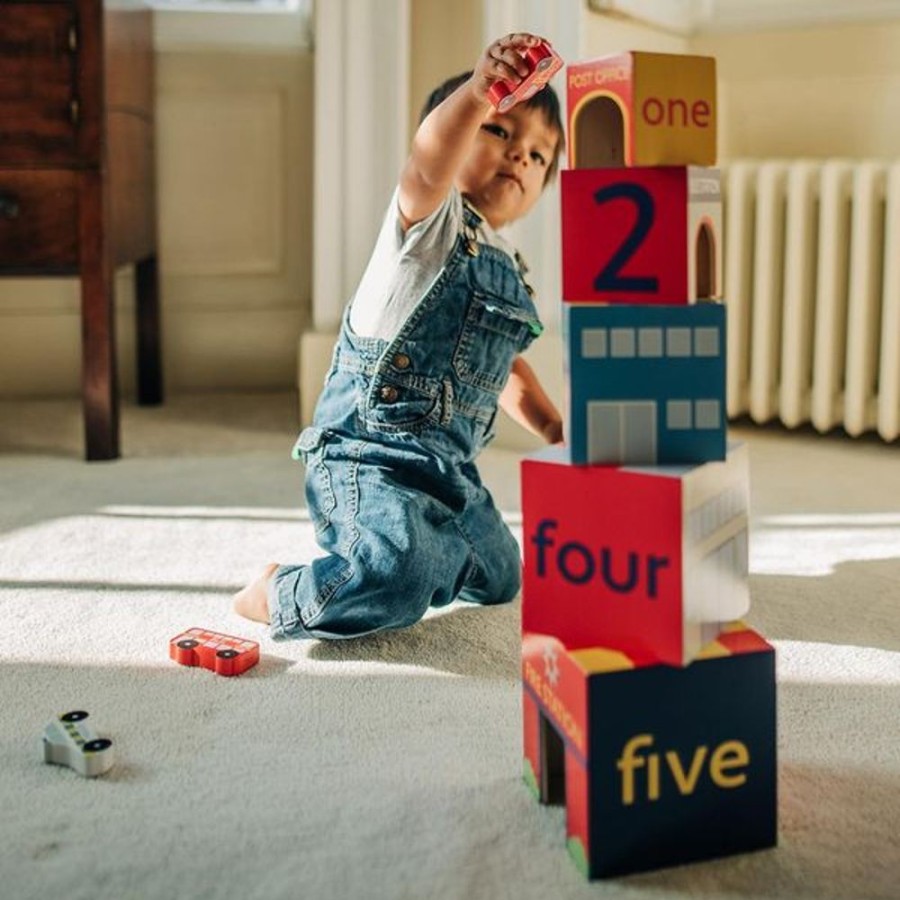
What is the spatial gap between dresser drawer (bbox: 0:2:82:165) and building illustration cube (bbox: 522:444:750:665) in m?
1.24

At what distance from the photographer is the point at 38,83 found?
76.9 inches

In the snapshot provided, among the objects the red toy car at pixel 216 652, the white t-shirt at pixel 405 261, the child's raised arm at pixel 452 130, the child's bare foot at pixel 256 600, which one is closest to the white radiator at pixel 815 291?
the white t-shirt at pixel 405 261

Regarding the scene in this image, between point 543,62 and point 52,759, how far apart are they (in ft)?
2.01

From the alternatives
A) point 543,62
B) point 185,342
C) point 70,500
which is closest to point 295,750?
point 543,62

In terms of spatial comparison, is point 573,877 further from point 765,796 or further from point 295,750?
point 295,750

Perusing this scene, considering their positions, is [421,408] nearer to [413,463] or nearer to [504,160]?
[413,463]

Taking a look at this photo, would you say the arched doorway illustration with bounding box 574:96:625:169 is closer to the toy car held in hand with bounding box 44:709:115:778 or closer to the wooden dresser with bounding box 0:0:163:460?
the toy car held in hand with bounding box 44:709:115:778

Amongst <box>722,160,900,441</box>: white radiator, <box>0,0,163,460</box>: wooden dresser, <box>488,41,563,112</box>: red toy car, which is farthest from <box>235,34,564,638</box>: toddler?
<box>722,160,900,441</box>: white radiator

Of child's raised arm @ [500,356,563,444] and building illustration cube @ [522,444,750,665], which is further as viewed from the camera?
child's raised arm @ [500,356,563,444]

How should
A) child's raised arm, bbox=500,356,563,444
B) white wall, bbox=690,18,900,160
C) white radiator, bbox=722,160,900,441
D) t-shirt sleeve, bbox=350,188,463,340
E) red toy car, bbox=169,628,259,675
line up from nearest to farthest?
red toy car, bbox=169,628,259,675 < t-shirt sleeve, bbox=350,188,463,340 < child's raised arm, bbox=500,356,563,444 < white radiator, bbox=722,160,900,441 < white wall, bbox=690,18,900,160

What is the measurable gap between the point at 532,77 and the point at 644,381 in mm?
251

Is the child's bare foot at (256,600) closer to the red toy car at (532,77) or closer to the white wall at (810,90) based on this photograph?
the red toy car at (532,77)

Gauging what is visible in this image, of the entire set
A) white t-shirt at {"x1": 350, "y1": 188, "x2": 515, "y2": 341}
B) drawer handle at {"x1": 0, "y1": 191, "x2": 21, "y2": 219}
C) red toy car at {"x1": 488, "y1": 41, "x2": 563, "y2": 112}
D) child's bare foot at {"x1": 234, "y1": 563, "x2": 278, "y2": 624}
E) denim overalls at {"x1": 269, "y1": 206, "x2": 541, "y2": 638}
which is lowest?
child's bare foot at {"x1": 234, "y1": 563, "x2": 278, "y2": 624}

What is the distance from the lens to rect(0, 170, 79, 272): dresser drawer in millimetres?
1967
